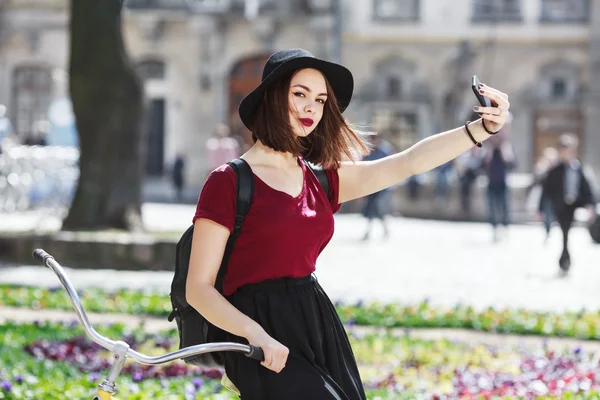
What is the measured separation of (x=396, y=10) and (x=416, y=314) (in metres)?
29.7

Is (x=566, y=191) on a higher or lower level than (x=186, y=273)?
lower

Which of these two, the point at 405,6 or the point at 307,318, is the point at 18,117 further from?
the point at 307,318

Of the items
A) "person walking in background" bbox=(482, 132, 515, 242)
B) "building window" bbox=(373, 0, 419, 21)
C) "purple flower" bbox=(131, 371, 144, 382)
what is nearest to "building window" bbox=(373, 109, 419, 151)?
"building window" bbox=(373, 0, 419, 21)

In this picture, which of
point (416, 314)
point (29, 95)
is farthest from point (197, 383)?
point (29, 95)

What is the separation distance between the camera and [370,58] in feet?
Result: 128

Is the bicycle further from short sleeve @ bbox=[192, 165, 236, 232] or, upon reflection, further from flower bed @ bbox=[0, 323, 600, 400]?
flower bed @ bbox=[0, 323, 600, 400]

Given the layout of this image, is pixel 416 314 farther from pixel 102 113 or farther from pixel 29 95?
pixel 29 95

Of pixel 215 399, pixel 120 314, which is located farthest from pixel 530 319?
pixel 215 399

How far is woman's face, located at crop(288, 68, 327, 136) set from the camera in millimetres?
4016

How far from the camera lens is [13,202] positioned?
2448 cm

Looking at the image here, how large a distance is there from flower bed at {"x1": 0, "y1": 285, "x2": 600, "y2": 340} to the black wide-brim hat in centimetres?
614

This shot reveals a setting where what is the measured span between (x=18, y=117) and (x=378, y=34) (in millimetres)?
11127

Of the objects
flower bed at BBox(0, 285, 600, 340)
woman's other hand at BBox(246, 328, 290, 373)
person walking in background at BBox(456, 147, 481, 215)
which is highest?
woman's other hand at BBox(246, 328, 290, 373)

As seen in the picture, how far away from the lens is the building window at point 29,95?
39.1 metres
